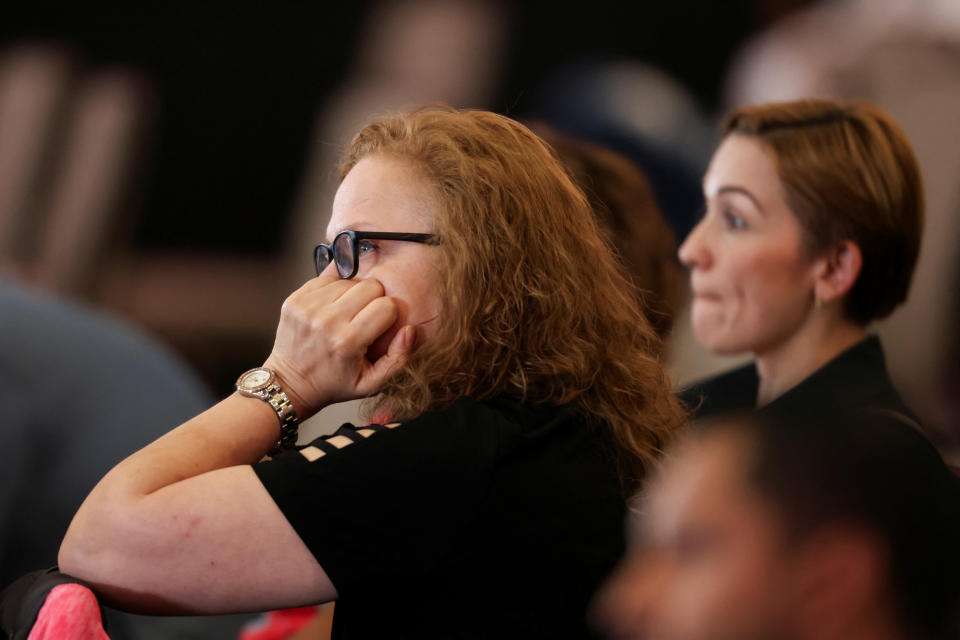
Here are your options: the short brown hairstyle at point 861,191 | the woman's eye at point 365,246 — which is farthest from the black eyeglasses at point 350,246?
the short brown hairstyle at point 861,191

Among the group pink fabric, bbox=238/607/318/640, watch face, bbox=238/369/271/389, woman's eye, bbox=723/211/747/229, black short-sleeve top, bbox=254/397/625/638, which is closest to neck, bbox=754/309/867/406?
woman's eye, bbox=723/211/747/229

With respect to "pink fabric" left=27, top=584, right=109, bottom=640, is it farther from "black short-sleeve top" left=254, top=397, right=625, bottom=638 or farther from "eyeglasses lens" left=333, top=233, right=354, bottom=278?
"eyeglasses lens" left=333, top=233, right=354, bottom=278

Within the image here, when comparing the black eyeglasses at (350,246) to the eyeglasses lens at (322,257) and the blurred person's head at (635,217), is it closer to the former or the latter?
the eyeglasses lens at (322,257)

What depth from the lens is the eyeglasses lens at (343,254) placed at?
96 centimetres

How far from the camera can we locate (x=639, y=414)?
3.18ft

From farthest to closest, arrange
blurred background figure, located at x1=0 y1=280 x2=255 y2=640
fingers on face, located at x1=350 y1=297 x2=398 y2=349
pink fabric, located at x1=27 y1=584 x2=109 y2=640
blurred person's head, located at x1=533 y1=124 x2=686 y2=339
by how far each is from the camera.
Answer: blurred person's head, located at x1=533 y1=124 x2=686 y2=339
blurred background figure, located at x1=0 y1=280 x2=255 y2=640
fingers on face, located at x1=350 y1=297 x2=398 y2=349
pink fabric, located at x1=27 y1=584 x2=109 y2=640

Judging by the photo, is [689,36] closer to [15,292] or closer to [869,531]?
[15,292]

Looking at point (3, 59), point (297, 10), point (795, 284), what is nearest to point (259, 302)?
point (297, 10)

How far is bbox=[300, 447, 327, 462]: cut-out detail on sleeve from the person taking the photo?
823 mm

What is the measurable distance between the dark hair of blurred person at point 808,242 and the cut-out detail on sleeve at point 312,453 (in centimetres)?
50

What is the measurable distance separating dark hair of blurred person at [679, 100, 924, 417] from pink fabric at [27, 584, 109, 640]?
27.6 inches

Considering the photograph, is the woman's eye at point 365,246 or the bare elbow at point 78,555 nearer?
the bare elbow at point 78,555

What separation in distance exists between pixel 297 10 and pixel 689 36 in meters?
A: 1.66

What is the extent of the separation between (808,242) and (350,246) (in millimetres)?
518
